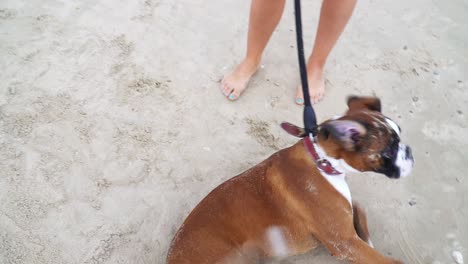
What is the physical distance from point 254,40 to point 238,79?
34 centimetres

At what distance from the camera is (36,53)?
134 inches

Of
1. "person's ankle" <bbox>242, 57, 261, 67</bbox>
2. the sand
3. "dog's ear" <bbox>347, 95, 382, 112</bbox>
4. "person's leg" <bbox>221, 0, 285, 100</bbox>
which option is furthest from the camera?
"person's ankle" <bbox>242, 57, 261, 67</bbox>

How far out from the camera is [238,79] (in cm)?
324

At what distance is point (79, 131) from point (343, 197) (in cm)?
200

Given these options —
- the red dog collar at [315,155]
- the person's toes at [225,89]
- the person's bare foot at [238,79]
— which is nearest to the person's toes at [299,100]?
the person's bare foot at [238,79]

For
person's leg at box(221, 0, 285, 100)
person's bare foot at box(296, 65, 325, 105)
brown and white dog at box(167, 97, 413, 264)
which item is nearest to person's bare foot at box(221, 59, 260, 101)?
person's leg at box(221, 0, 285, 100)

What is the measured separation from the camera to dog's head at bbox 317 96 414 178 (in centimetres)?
183

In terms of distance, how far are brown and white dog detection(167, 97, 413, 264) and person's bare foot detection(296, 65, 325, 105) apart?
3.28ft

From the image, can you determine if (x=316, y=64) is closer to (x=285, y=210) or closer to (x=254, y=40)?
(x=254, y=40)

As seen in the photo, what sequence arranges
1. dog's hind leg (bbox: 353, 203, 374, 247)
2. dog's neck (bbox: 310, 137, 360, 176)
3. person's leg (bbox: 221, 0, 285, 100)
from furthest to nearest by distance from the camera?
1. person's leg (bbox: 221, 0, 285, 100)
2. dog's hind leg (bbox: 353, 203, 374, 247)
3. dog's neck (bbox: 310, 137, 360, 176)

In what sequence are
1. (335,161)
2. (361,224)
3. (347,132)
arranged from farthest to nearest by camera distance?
(361,224)
(335,161)
(347,132)

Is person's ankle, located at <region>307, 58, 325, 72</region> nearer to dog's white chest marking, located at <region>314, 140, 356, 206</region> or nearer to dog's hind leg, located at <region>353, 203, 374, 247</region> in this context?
dog's hind leg, located at <region>353, 203, 374, 247</region>

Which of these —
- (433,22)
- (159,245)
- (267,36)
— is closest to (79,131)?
(159,245)

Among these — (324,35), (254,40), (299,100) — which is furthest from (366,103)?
(254,40)
